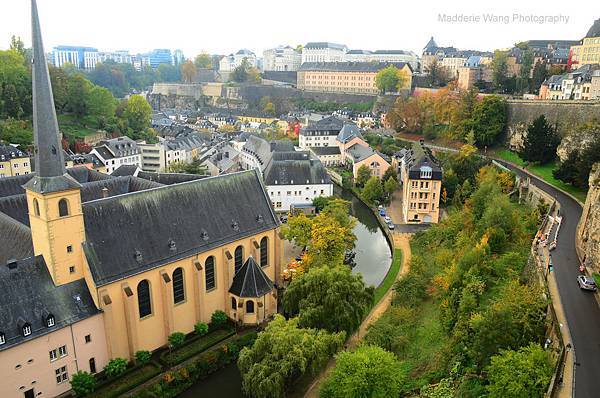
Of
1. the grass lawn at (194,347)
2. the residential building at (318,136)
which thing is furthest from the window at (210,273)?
the residential building at (318,136)

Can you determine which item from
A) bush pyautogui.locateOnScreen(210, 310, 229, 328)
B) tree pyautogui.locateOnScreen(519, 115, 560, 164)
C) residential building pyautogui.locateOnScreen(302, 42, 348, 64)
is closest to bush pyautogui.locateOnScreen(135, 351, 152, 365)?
bush pyautogui.locateOnScreen(210, 310, 229, 328)

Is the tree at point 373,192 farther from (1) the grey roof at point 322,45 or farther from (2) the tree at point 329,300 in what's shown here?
(1) the grey roof at point 322,45

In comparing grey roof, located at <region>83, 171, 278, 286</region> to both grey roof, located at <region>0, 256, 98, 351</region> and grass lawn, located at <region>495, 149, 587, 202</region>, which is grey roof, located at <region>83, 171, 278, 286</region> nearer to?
grey roof, located at <region>0, 256, 98, 351</region>

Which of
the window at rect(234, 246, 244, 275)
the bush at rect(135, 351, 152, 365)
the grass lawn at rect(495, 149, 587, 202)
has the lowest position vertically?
the bush at rect(135, 351, 152, 365)

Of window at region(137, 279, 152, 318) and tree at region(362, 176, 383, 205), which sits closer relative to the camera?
window at region(137, 279, 152, 318)

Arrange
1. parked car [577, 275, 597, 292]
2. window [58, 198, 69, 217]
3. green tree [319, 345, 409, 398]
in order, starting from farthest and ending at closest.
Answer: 1. parked car [577, 275, 597, 292]
2. window [58, 198, 69, 217]
3. green tree [319, 345, 409, 398]

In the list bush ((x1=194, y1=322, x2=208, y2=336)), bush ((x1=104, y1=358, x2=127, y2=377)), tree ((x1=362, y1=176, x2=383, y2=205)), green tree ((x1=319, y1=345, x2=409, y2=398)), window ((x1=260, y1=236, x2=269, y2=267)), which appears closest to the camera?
green tree ((x1=319, y1=345, x2=409, y2=398))

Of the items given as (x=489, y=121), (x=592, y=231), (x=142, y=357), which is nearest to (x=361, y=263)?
(x=592, y=231)

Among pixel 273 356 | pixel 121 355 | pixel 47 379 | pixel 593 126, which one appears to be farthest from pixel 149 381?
pixel 593 126
